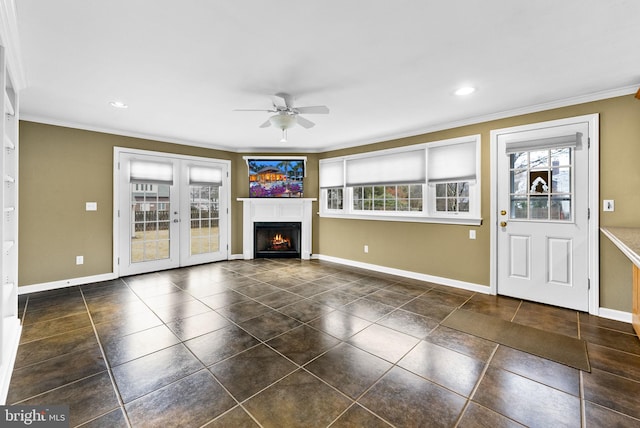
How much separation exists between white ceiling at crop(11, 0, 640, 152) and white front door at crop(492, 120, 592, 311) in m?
0.46

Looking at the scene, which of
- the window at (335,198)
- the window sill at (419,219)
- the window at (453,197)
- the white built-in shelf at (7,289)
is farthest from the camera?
the window at (335,198)

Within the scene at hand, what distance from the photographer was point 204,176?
225 inches

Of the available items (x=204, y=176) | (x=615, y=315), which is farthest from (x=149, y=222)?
(x=615, y=315)

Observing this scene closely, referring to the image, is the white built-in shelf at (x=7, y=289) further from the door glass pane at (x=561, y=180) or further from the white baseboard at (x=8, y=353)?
the door glass pane at (x=561, y=180)

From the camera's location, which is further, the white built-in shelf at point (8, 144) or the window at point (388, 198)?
the window at point (388, 198)

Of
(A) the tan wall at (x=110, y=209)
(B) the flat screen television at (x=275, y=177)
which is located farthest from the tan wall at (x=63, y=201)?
(B) the flat screen television at (x=275, y=177)

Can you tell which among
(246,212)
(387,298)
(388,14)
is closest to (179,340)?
(387,298)

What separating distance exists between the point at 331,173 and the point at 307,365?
14.1 feet

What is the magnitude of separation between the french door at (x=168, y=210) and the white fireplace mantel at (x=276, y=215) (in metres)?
0.42

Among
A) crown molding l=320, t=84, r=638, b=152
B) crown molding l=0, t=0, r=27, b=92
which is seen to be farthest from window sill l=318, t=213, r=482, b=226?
crown molding l=0, t=0, r=27, b=92

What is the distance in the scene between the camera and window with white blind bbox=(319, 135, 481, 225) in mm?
4137

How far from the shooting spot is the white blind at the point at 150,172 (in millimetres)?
4840

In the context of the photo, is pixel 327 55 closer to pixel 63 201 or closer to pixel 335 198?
pixel 335 198

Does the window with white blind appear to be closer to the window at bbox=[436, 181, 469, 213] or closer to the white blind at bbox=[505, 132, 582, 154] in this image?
the window at bbox=[436, 181, 469, 213]
